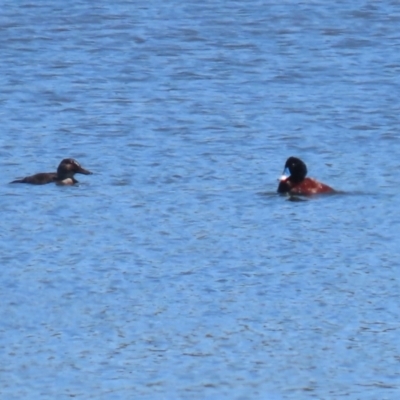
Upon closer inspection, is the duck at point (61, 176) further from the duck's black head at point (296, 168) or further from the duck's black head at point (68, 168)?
the duck's black head at point (296, 168)

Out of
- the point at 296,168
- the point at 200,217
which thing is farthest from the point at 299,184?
the point at 200,217

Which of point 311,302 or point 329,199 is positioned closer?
point 311,302

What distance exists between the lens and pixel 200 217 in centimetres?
1271

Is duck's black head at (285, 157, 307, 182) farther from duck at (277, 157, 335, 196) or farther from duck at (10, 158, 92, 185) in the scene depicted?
duck at (10, 158, 92, 185)

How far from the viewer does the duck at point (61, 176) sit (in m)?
14.0

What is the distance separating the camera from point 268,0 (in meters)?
26.2

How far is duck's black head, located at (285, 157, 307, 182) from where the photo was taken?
13.8m

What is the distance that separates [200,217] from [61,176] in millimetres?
1890

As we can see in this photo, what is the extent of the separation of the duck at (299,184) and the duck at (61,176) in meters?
1.78

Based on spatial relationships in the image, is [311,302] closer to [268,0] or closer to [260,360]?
[260,360]

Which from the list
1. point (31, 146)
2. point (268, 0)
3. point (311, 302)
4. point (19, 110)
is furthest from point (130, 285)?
point (268, 0)

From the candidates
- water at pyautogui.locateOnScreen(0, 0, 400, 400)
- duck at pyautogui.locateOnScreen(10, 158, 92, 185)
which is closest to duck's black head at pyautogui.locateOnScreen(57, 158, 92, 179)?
duck at pyautogui.locateOnScreen(10, 158, 92, 185)

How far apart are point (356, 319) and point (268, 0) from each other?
1682 cm

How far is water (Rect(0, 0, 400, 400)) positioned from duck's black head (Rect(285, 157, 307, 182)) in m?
0.26
